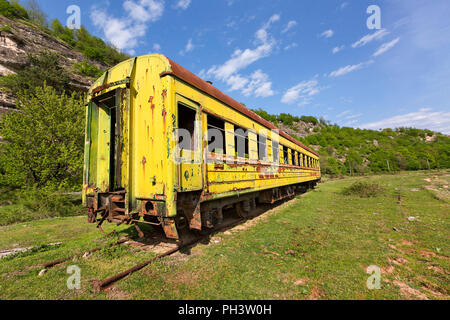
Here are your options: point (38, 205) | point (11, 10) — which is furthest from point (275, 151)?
point (11, 10)

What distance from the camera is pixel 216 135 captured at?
179 inches

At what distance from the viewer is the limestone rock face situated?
60.1 feet

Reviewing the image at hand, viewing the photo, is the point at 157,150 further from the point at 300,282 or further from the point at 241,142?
the point at 300,282

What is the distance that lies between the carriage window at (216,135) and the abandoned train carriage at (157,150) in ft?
0.09

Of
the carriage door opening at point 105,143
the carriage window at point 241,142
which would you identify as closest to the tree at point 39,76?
the carriage door opening at point 105,143

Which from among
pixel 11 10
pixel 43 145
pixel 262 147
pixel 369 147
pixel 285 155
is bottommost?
pixel 285 155

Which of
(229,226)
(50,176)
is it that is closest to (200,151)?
(229,226)

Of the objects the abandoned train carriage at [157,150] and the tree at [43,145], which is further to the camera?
the tree at [43,145]

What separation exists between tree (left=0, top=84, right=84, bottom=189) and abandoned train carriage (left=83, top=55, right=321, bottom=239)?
8.75 meters

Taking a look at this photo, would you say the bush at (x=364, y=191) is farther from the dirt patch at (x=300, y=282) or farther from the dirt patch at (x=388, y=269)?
the dirt patch at (x=300, y=282)

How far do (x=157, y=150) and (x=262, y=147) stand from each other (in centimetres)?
422

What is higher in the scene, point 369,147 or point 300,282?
point 369,147

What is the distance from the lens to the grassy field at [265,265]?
2.43m
